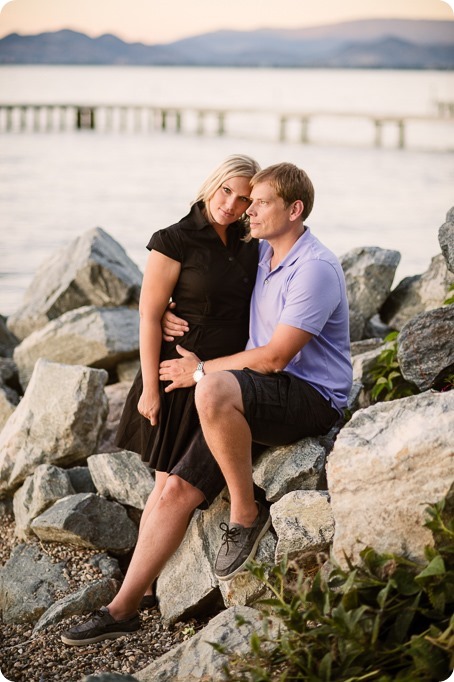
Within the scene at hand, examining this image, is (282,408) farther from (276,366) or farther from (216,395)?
(216,395)

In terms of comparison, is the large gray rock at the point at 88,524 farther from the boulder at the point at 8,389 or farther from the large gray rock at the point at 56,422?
the boulder at the point at 8,389

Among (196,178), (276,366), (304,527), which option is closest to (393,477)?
(304,527)

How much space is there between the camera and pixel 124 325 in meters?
5.89

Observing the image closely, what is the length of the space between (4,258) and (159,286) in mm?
10059

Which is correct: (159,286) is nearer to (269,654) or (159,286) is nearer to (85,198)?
(269,654)

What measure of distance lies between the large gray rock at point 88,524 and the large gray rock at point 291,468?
0.97 metres

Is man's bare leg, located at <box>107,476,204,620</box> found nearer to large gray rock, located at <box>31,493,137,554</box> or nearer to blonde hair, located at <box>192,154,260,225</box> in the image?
large gray rock, located at <box>31,493,137,554</box>

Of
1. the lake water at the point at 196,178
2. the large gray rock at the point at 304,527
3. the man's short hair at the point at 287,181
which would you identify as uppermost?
the man's short hair at the point at 287,181

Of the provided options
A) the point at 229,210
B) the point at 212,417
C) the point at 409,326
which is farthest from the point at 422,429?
the point at 229,210

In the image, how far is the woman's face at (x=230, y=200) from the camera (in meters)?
3.91

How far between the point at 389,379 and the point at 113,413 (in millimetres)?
1890

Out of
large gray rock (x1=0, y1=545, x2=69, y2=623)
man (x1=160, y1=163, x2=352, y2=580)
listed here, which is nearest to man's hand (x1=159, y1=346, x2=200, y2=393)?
man (x1=160, y1=163, x2=352, y2=580)

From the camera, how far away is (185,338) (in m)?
4.06

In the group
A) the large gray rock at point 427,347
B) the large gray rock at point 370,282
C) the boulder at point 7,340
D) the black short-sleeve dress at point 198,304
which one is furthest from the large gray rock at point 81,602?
the boulder at point 7,340
